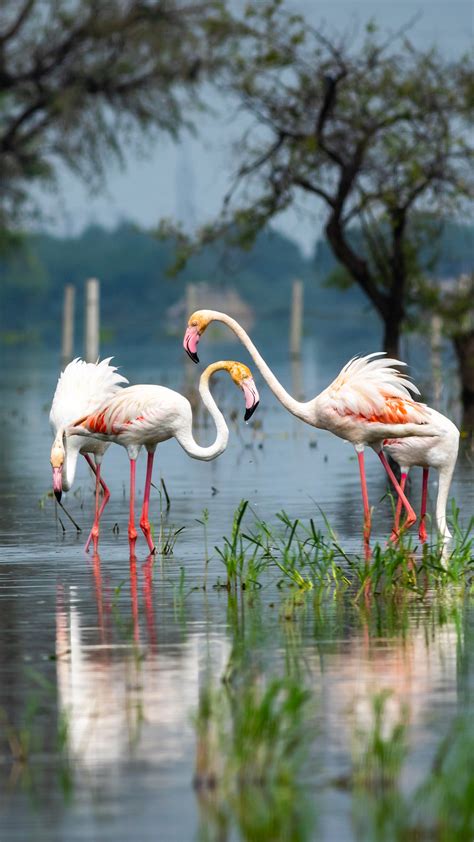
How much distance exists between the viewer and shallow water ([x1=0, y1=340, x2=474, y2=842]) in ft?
17.6

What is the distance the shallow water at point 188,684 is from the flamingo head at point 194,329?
53.0 inches

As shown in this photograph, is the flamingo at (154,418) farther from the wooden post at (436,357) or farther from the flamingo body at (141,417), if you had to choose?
the wooden post at (436,357)

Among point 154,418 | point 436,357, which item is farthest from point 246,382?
point 436,357

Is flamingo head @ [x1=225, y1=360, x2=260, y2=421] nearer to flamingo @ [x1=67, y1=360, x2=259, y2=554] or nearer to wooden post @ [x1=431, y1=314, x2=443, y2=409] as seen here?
flamingo @ [x1=67, y1=360, x2=259, y2=554]

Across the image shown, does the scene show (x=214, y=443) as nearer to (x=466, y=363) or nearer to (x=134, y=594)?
(x=134, y=594)

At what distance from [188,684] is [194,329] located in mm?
5525

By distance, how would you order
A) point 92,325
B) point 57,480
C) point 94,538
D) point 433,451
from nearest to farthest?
point 57,480, point 94,538, point 433,451, point 92,325

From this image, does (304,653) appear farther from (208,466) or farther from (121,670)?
(208,466)

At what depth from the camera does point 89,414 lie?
12.8 m

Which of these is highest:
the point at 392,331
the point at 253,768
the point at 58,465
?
the point at 392,331

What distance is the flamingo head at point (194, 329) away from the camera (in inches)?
487

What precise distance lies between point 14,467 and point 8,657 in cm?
1156

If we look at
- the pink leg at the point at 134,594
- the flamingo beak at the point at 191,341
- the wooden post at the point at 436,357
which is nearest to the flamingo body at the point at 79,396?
the flamingo beak at the point at 191,341

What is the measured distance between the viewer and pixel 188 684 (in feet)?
23.6
